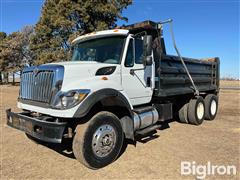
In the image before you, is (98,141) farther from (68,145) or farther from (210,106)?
(210,106)

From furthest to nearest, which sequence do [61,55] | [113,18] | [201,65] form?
[113,18] < [61,55] < [201,65]

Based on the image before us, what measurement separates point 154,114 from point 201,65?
3.72m

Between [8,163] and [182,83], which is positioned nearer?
[8,163]

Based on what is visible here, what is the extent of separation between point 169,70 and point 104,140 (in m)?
3.19

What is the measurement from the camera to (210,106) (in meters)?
8.80

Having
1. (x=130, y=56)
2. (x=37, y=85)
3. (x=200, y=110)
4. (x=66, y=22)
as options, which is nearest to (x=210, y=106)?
(x=200, y=110)

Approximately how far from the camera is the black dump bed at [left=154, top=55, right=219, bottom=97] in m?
6.25

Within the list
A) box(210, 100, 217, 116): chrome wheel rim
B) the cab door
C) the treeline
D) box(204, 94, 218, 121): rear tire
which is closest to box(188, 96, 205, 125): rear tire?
box(204, 94, 218, 121): rear tire

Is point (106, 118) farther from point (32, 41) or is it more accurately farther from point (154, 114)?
point (32, 41)

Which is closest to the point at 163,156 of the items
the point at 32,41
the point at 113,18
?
the point at 113,18

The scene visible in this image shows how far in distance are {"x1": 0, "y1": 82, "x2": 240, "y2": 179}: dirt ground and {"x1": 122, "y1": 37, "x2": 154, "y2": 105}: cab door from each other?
123 centimetres

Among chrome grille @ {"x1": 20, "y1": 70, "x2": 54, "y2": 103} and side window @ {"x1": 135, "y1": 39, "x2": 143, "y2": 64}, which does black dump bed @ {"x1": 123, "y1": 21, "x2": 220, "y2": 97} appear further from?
chrome grille @ {"x1": 20, "y1": 70, "x2": 54, "y2": 103}

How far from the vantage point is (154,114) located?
5.93 meters

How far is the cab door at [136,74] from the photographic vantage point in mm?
5203
